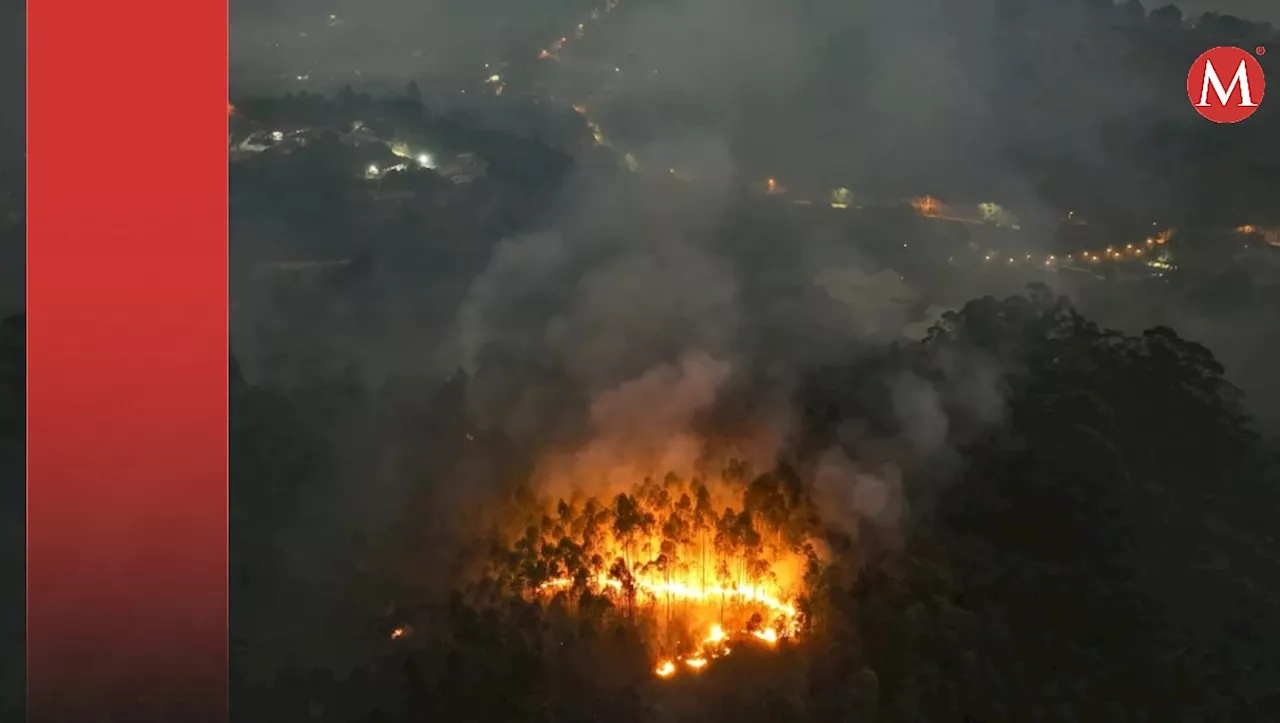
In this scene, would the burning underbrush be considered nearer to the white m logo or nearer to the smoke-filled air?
the smoke-filled air

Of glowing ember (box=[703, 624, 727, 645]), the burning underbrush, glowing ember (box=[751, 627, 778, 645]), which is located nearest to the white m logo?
the burning underbrush

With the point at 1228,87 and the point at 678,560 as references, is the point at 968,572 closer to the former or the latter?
the point at 678,560

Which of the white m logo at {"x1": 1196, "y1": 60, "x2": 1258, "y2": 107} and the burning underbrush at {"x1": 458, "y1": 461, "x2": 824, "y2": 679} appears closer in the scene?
the burning underbrush at {"x1": 458, "y1": 461, "x2": 824, "y2": 679}

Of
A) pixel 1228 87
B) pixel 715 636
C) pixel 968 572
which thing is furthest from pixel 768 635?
pixel 1228 87

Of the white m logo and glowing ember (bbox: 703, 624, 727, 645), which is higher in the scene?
the white m logo

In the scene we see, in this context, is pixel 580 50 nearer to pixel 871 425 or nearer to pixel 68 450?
pixel 871 425

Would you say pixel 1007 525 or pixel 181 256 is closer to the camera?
pixel 181 256

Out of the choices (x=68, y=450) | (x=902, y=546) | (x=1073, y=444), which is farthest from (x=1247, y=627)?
(x=68, y=450)
